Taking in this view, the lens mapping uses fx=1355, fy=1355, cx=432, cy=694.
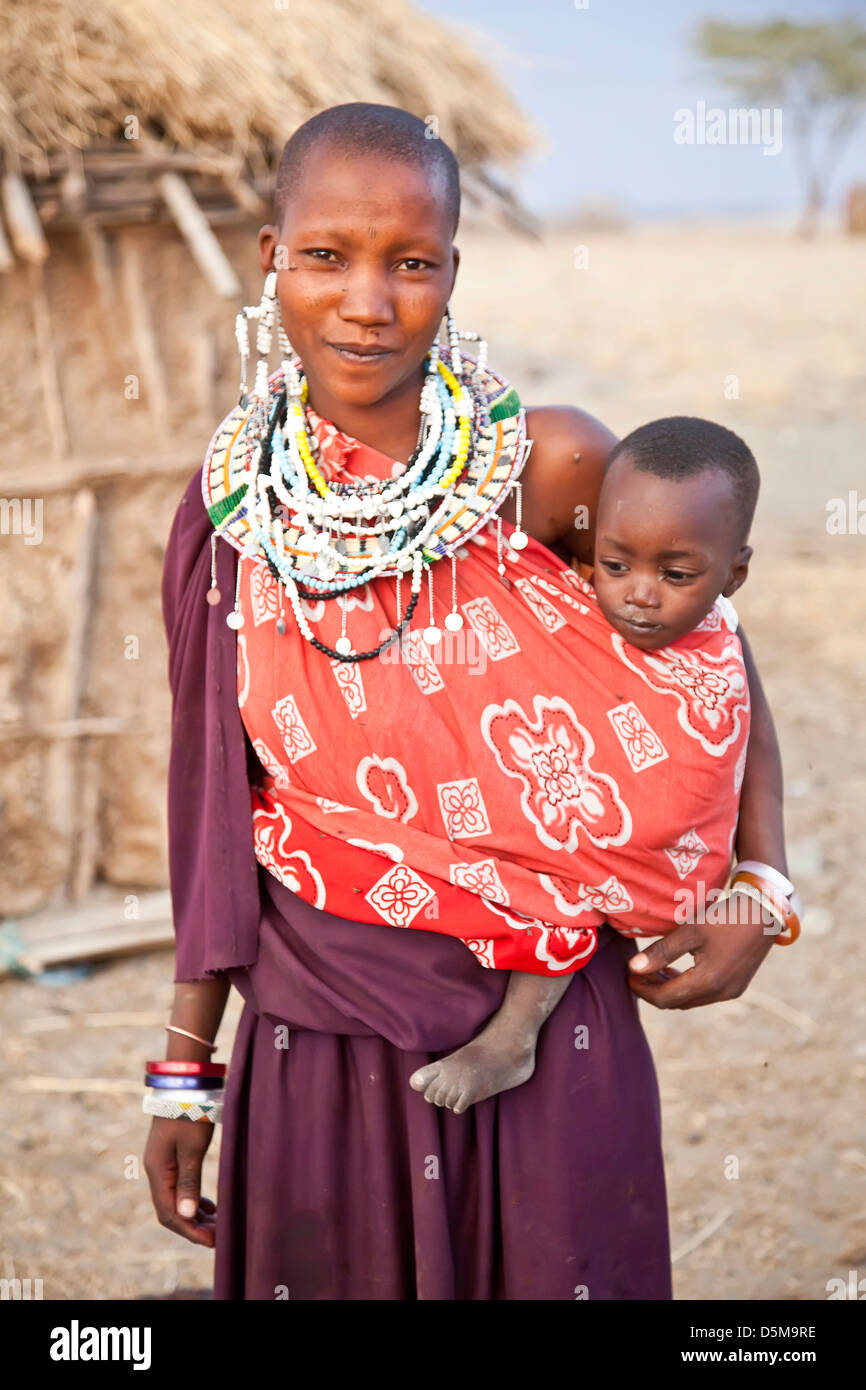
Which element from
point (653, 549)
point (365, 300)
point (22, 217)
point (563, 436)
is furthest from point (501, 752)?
point (22, 217)

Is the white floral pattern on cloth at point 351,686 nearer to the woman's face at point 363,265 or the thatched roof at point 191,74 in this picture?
the woman's face at point 363,265

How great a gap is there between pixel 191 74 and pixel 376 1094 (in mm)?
3543

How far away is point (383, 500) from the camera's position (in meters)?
1.74

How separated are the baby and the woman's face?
1.05 ft

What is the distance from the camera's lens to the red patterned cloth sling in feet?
5.65

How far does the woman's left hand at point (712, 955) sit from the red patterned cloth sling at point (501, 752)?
0.06m

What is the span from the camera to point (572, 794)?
173 centimetres

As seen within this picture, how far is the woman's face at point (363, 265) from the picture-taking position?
5.22 feet

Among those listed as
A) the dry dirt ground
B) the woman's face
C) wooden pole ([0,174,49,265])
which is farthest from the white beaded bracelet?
wooden pole ([0,174,49,265])

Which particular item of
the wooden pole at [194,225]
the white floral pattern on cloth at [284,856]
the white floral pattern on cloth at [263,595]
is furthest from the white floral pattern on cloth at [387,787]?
the wooden pole at [194,225]

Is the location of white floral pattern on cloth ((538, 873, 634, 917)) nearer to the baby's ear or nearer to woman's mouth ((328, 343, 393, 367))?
the baby's ear

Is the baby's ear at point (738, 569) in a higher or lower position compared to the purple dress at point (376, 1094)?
higher

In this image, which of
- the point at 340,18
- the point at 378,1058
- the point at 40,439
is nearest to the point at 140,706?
the point at 40,439
